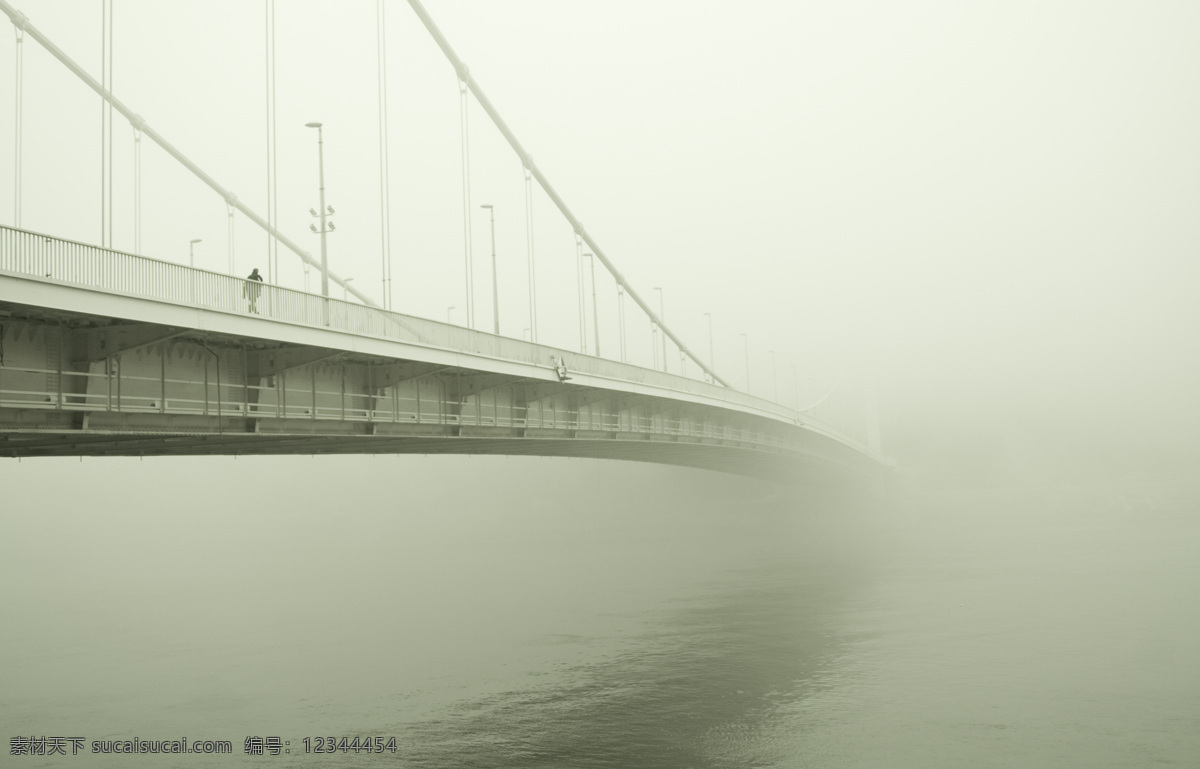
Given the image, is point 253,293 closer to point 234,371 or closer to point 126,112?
point 234,371

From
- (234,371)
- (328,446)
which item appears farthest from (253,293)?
(328,446)

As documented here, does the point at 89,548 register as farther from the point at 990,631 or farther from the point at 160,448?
the point at 990,631

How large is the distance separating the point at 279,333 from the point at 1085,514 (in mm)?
78464

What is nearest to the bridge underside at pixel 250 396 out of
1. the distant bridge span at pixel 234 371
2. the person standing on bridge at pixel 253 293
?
the distant bridge span at pixel 234 371

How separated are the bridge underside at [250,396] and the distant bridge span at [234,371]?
0.13ft

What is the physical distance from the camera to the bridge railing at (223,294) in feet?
55.6

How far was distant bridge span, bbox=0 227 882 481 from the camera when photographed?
17.7 metres

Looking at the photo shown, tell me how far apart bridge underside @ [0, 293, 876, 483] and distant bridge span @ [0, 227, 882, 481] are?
0.13 feet

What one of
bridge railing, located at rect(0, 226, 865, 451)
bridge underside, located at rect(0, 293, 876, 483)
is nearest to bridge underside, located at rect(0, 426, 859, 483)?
bridge underside, located at rect(0, 293, 876, 483)

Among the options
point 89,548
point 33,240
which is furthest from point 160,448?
point 89,548

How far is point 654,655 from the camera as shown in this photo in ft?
98.8

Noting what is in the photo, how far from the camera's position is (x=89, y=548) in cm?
9738

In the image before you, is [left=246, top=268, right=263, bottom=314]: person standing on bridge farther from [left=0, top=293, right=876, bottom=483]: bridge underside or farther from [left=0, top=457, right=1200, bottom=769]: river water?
[left=0, top=457, right=1200, bottom=769]: river water

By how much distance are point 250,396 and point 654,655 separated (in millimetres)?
14661
